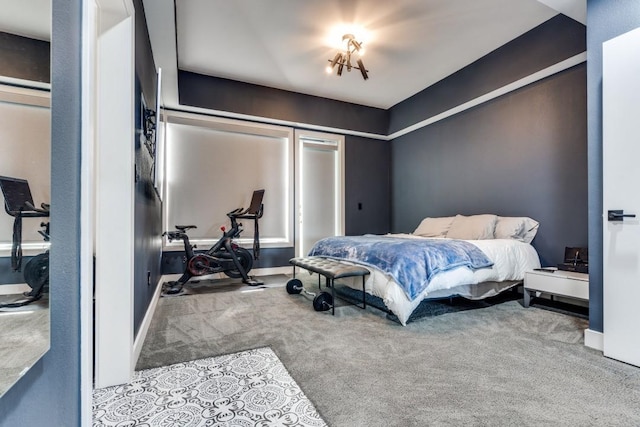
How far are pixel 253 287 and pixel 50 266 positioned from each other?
3.63 meters

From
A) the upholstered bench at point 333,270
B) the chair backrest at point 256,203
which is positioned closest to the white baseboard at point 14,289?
the upholstered bench at point 333,270

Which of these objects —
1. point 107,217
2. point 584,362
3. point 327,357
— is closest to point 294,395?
point 327,357

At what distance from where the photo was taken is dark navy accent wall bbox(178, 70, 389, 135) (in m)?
4.70

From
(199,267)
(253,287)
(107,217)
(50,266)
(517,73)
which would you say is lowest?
(253,287)

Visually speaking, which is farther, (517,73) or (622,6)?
(517,73)

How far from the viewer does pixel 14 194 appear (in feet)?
2.08

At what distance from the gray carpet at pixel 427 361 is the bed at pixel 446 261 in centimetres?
25

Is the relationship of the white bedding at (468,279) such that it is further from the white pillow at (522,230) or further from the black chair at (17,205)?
the black chair at (17,205)

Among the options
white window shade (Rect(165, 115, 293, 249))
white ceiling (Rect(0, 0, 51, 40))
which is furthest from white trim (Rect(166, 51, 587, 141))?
white ceiling (Rect(0, 0, 51, 40))

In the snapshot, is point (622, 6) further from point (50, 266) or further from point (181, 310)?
point (181, 310)

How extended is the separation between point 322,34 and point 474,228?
10.3 feet

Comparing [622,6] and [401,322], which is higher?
[622,6]

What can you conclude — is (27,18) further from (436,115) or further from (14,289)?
(436,115)

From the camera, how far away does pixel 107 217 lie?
1808mm
